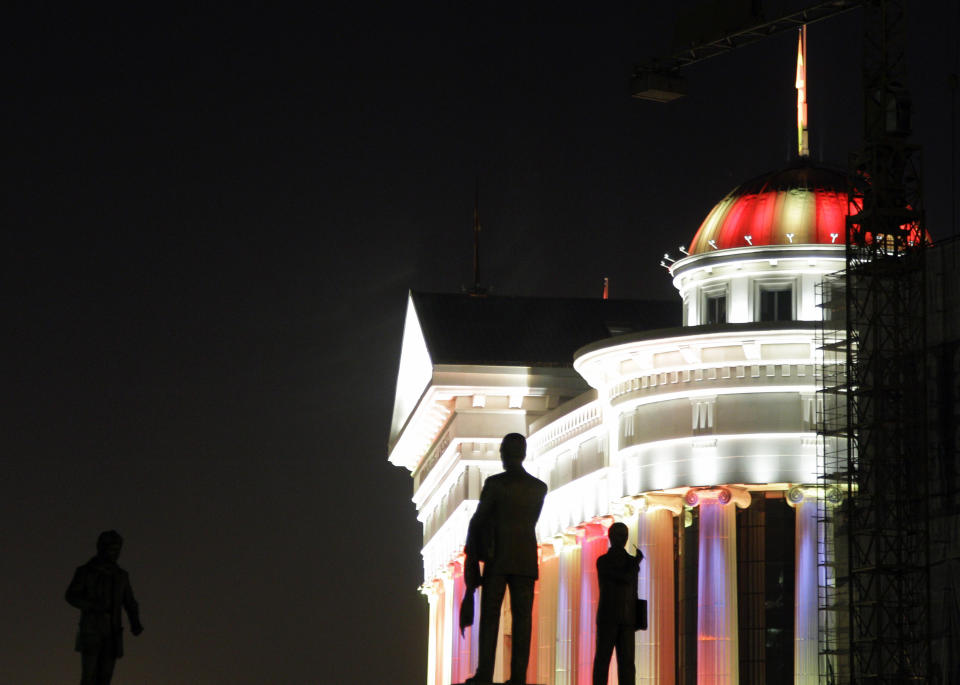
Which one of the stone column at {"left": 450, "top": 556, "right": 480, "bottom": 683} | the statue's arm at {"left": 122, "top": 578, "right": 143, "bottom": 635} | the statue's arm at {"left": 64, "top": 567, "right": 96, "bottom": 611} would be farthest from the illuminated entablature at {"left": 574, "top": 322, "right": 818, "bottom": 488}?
the statue's arm at {"left": 64, "top": 567, "right": 96, "bottom": 611}

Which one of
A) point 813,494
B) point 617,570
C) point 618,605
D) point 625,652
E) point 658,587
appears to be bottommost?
point 625,652

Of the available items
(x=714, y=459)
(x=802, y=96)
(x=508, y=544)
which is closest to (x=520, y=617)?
(x=508, y=544)

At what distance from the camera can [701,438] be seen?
5697 centimetres

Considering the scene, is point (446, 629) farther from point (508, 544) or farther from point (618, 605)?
point (508, 544)

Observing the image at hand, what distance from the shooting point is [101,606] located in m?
28.6

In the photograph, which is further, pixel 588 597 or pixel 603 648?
pixel 588 597

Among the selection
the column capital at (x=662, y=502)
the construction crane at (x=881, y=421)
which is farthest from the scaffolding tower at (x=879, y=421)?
the column capital at (x=662, y=502)

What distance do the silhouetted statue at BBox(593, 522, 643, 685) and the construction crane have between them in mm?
20208

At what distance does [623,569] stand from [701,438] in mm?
26871

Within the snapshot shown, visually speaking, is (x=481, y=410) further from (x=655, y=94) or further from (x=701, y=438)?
(x=701, y=438)

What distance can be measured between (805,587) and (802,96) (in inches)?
645

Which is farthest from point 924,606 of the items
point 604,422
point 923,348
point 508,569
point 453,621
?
point 453,621

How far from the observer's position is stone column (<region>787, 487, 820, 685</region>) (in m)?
54.1

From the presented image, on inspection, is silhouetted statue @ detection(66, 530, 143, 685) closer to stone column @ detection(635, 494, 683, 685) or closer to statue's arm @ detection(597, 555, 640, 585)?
statue's arm @ detection(597, 555, 640, 585)
